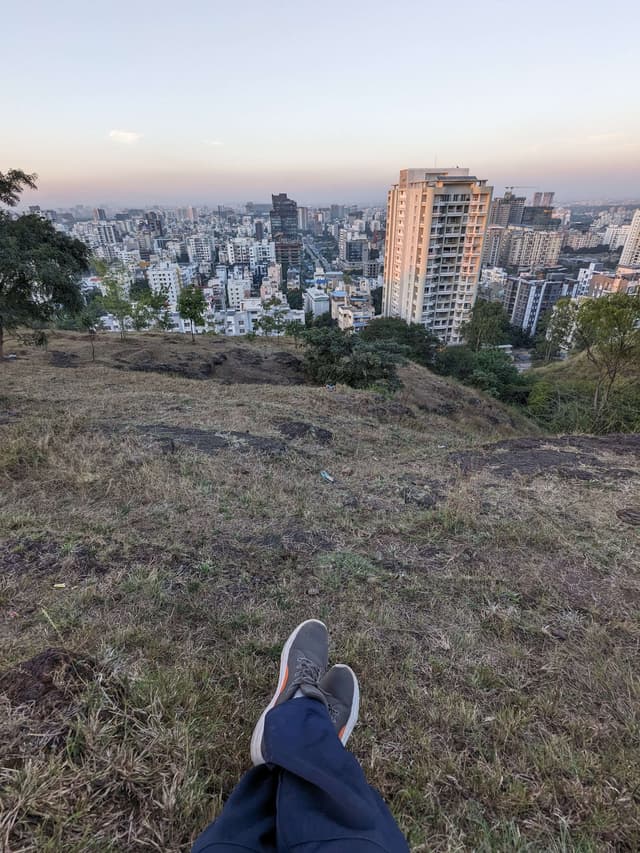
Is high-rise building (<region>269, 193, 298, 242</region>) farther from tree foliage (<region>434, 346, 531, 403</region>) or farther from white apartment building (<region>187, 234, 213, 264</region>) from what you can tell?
tree foliage (<region>434, 346, 531, 403</region>)

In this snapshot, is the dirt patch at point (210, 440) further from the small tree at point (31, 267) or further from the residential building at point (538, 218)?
the residential building at point (538, 218)

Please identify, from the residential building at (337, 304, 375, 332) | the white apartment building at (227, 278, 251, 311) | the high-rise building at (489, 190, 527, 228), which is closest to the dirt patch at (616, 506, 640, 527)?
the residential building at (337, 304, 375, 332)

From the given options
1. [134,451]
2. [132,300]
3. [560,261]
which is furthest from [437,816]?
[560,261]

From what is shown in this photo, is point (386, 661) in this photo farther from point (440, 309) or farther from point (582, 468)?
point (440, 309)

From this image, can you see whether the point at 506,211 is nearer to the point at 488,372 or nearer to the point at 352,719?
the point at 488,372

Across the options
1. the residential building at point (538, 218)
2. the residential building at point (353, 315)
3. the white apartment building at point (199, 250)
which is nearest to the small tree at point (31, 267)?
the residential building at point (353, 315)

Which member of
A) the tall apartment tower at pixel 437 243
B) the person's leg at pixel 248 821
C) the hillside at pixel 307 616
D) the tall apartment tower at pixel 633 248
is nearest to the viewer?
the person's leg at pixel 248 821

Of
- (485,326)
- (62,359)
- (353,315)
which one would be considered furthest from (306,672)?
(353,315)
